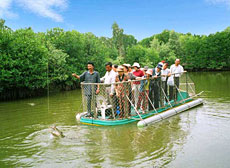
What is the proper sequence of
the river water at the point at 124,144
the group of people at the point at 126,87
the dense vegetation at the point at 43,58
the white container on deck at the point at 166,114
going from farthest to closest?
the dense vegetation at the point at 43,58, the group of people at the point at 126,87, the white container on deck at the point at 166,114, the river water at the point at 124,144

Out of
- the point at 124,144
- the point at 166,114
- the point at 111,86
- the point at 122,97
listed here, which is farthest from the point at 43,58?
the point at 124,144

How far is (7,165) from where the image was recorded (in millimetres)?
5961

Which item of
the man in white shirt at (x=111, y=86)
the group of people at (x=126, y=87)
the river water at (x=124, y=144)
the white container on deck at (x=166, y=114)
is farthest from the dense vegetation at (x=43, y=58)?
the white container on deck at (x=166, y=114)

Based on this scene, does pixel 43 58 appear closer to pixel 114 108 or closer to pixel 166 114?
pixel 114 108

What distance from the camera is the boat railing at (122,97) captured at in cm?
898

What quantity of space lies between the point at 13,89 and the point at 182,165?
2013cm

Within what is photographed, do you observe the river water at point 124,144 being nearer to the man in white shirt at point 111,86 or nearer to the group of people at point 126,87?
the group of people at point 126,87

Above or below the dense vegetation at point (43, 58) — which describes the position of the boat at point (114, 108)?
below

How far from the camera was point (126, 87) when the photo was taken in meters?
8.90

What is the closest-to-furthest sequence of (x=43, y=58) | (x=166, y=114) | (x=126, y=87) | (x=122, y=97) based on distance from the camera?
(x=126, y=87), (x=122, y=97), (x=166, y=114), (x=43, y=58)

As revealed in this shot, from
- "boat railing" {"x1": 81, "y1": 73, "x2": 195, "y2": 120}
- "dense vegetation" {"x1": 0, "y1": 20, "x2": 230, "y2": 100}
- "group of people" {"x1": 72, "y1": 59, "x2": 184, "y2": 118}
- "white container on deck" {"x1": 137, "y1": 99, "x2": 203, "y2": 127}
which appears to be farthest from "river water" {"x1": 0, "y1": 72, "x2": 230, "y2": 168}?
"dense vegetation" {"x1": 0, "y1": 20, "x2": 230, "y2": 100}

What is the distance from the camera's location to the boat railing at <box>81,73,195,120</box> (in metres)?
8.98

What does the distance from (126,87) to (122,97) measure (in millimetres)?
440

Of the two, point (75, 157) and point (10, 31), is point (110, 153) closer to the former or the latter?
point (75, 157)
